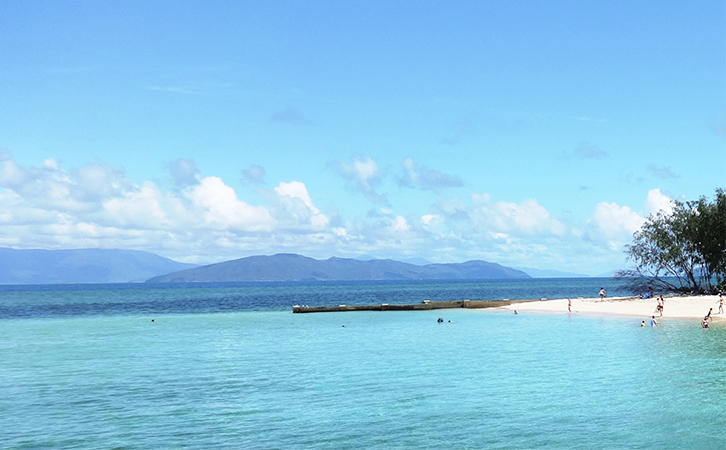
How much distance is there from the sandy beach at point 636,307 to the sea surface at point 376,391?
467 inches

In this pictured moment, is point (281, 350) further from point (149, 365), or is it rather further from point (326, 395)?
point (326, 395)

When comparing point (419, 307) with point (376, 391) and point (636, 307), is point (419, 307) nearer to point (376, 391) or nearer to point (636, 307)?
point (636, 307)

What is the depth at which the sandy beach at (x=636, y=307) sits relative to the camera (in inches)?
2938

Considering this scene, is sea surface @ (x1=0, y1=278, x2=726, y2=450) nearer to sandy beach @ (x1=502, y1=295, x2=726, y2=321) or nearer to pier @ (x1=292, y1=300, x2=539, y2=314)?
sandy beach @ (x1=502, y1=295, x2=726, y2=321)

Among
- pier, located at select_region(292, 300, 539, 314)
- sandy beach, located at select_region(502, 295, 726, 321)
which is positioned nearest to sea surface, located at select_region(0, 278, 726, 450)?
sandy beach, located at select_region(502, 295, 726, 321)

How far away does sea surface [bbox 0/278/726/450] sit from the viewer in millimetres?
24188

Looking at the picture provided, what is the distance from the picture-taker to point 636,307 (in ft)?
275

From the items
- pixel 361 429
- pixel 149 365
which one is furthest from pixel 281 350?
pixel 361 429

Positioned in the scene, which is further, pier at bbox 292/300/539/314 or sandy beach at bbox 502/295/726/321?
pier at bbox 292/300/539/314

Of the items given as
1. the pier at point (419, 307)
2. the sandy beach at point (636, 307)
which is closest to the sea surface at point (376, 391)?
the sandy beach at point (636, 307)

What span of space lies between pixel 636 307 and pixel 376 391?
62.2m

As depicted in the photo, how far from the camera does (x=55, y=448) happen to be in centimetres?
2355

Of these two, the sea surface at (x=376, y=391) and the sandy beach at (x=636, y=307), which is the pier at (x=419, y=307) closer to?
the sandy beach at (x=636, y=307)

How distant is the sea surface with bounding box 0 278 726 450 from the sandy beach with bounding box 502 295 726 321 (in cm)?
1186
